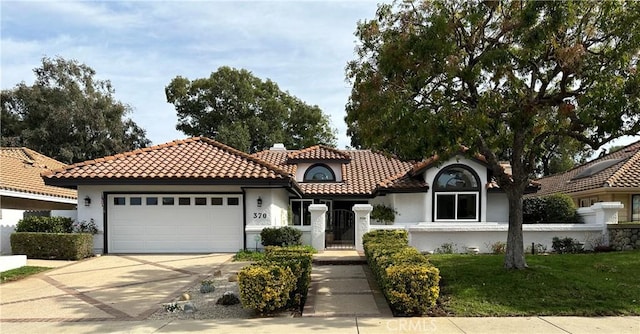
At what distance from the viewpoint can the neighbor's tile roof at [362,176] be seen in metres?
19.2

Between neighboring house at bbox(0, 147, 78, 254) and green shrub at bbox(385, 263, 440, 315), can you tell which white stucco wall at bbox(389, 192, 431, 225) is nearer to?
green shrub at bbox(385, 263, 440, 315)

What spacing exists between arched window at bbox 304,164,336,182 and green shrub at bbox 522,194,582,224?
930cm

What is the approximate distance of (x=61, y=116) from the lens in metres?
34.3

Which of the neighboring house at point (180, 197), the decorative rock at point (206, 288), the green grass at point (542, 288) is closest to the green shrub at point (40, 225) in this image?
the neighboring house at point (180, 197)

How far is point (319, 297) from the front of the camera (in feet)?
28.8

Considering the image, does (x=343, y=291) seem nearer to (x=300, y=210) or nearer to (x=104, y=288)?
(x=104, y=288)

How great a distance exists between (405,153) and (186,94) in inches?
1383

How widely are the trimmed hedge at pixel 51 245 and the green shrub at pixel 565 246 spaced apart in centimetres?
1549

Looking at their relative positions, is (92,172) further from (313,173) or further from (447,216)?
(447,216)

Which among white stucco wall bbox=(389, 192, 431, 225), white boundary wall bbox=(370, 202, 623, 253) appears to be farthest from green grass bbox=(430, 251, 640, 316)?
white stucco wall bbox=(389, 192, 431, 225)

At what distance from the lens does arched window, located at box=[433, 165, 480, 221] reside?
18.9m

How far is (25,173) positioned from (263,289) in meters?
18.5

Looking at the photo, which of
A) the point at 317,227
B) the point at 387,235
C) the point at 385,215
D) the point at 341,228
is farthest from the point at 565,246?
the point at 341,228

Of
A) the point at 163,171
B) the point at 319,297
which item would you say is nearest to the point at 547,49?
the point at 319,297
